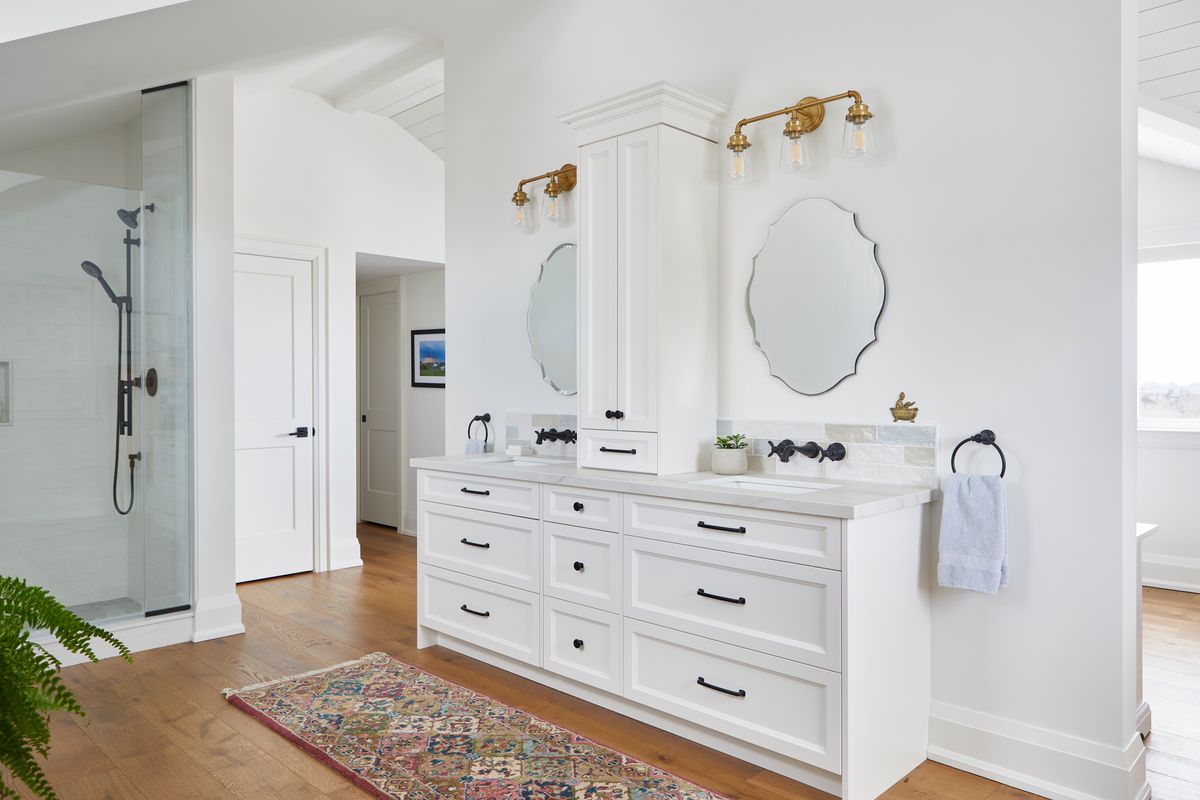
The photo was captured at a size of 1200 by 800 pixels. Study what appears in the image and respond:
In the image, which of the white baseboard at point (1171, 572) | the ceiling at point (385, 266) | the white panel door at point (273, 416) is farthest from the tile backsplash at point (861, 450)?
the ceiling at point (385, 266)

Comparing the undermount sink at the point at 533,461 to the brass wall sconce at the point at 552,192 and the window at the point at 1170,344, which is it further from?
the window at the point at 1170,344

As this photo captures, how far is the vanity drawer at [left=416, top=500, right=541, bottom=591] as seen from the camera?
3088 millimetres

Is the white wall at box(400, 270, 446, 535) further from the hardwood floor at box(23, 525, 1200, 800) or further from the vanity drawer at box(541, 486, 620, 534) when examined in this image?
the vanity drawer at box(541, 486, 620, 534)

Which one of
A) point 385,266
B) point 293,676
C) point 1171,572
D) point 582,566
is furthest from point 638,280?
point 1171,572

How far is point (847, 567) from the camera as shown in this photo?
2.16m

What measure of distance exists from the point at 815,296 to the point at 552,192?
1.39m

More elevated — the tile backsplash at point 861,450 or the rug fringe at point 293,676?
the tile backsplash at point 861,450

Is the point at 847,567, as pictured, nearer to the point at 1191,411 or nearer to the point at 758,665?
the point at 758,665

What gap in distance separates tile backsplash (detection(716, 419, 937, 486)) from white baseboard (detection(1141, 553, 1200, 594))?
3.08 meters

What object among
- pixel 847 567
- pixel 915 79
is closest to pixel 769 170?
→ pixel 915 79

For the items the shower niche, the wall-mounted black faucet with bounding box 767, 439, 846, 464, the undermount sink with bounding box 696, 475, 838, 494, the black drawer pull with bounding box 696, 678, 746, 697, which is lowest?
the black drawer pull with bounding box 696, 678, 746, 697

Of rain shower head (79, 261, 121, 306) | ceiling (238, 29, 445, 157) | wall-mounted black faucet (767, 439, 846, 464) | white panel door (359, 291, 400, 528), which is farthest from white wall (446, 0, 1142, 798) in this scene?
white panel door (359, 291, 400, 528)

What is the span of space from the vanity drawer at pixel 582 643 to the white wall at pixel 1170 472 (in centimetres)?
367

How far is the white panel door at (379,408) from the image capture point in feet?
21.3
